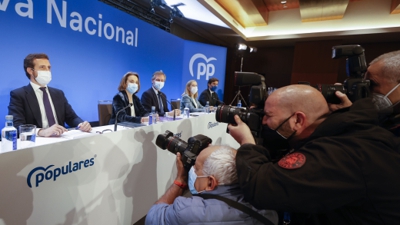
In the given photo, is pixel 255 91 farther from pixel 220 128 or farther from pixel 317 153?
pixel 220 128

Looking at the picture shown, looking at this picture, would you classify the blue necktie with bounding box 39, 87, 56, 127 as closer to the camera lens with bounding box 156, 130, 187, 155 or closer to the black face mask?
the camera lens with bounding box 156, 130, 187, 155

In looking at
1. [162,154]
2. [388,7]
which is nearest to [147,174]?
[162,154]

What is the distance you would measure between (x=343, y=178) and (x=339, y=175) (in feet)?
0.04

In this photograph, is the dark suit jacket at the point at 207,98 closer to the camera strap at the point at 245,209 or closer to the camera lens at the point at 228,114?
the camera lens at the point at 228,114

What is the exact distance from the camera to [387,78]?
101cm

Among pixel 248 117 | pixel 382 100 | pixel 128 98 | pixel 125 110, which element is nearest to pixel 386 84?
pixel 382 100

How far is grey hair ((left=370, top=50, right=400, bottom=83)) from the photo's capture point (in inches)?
38.8

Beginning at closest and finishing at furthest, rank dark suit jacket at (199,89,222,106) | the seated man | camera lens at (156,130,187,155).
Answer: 1. the seated man
2. camera lens at (156,130,187,155)
3. dark suit jacket at (199,89,222,106)

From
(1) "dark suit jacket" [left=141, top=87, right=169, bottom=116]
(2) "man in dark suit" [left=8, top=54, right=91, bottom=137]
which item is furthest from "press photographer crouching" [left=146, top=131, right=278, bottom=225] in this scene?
(1) "dark suit jacket" [left=141, top=87, right=169, bottom=116]

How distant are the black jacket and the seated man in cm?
10

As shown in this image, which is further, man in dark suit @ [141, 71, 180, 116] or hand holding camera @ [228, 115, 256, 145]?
man in dark suit @ [141, 71, 180, 116]

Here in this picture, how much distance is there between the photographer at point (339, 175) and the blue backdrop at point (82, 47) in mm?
3150

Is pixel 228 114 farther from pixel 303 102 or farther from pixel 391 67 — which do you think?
pixel 391 67

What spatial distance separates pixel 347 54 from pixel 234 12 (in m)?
3.62
